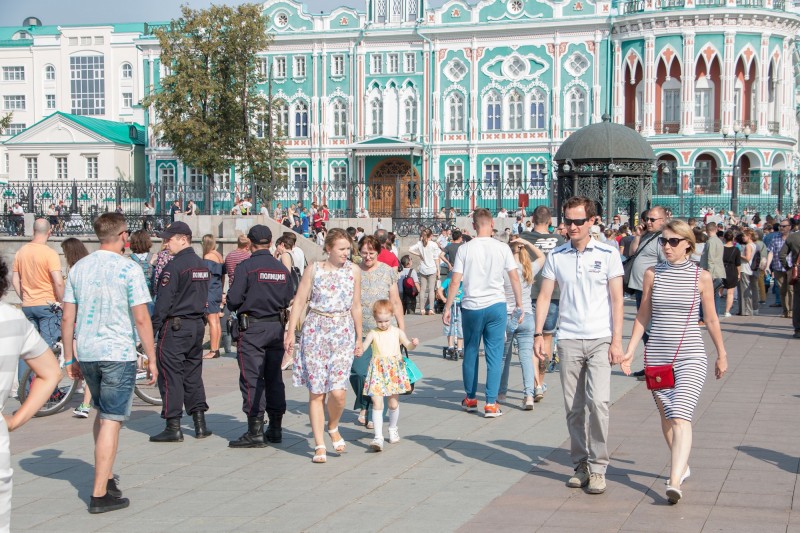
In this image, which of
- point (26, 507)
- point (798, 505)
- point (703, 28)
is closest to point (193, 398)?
point (26, 507)

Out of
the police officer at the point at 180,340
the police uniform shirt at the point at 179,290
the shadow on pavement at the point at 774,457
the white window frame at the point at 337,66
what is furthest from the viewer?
the white window frame at the point at 337,66

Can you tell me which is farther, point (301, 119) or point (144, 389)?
point (301, 119)

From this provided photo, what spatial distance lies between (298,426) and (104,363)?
3.08m

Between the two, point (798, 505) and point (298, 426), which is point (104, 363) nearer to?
point (298, 426)

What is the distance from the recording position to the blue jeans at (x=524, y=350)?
1053cm

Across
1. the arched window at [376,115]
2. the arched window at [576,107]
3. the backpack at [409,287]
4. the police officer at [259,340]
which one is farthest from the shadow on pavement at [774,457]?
the arched window at [376,115]

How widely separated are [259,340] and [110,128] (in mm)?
55542

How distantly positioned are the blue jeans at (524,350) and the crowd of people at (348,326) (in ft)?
0.05

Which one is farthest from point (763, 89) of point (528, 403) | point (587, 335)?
point (587, 335)

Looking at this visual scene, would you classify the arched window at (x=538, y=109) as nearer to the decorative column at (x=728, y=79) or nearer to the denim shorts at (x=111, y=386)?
the decorative column at (x=728, y=79)

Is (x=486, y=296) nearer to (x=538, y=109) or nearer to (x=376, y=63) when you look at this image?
(x=538, y=109)

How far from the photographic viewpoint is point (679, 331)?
23.4ft

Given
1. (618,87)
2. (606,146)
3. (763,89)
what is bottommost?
(606,146)

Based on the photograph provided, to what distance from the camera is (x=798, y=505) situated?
6906 millimetres
